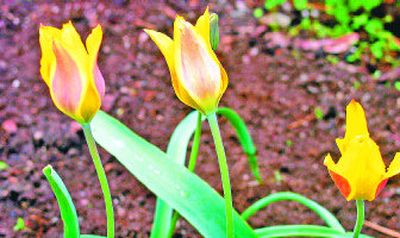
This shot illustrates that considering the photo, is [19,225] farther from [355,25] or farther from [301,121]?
[355,25]

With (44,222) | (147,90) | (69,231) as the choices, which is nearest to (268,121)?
(147,90)

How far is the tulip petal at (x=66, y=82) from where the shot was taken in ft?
A: 2.63

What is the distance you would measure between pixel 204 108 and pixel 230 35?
1.33 meters

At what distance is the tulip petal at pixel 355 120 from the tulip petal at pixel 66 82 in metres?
0.32

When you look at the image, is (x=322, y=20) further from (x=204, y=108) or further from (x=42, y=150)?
(x=204, y=108)

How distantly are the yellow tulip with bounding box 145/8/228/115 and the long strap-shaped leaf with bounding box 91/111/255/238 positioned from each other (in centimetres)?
29

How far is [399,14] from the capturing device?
2166 millimetres

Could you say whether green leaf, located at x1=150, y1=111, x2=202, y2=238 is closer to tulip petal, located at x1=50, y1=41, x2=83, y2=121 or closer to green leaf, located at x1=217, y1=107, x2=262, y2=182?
green leaf, located at x1=217, y1=107, x2=262, y2=182

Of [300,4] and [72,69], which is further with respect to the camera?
[300,4]

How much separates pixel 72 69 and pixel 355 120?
0.34 metres

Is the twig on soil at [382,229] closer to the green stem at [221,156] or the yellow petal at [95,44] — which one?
the green stem at [221,156]

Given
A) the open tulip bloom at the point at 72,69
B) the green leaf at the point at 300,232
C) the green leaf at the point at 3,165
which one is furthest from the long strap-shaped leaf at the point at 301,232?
the green leaf at the point at 3,165

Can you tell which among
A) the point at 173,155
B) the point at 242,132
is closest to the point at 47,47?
the point at 173,155

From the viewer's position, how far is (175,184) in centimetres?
114
